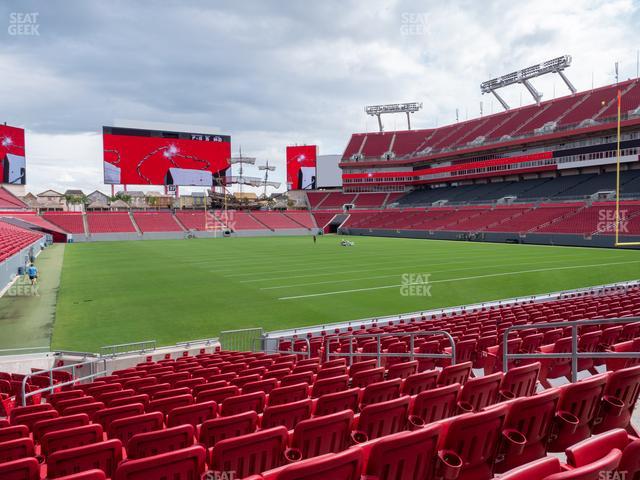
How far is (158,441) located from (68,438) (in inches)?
48.2

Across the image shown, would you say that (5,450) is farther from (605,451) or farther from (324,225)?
(324,225)

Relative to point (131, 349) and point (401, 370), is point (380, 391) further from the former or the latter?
point (131, 349)

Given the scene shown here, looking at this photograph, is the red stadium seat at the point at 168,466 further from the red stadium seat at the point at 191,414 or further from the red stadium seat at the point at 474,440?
the red stadium seat at the point at 191,414

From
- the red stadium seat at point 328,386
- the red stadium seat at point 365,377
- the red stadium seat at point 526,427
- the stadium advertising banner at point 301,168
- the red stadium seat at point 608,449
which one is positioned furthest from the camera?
the stadium advertising banner at point 301,168

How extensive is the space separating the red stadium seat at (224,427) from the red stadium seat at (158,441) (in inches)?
7.4

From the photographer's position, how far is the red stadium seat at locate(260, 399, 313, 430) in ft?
13.6

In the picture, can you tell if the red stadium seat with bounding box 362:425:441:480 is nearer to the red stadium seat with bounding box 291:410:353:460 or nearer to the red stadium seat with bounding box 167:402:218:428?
the red stadium seat with bounding box 291:410:353:460

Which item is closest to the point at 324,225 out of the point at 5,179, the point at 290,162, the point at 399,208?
the point at 399,208

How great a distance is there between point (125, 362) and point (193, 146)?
70.4 metres

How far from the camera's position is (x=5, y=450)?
12.4 ft

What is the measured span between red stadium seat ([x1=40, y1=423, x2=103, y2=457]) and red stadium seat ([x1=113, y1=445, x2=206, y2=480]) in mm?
1718

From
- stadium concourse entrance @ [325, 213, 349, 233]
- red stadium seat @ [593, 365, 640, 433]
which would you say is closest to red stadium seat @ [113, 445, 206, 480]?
red stadium seat @ [593, 365, 640, 433]

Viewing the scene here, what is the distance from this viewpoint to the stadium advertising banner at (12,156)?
64438mm

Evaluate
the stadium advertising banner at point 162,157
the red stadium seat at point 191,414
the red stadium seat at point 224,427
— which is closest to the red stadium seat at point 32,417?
the red stadium seat at point 191,414
